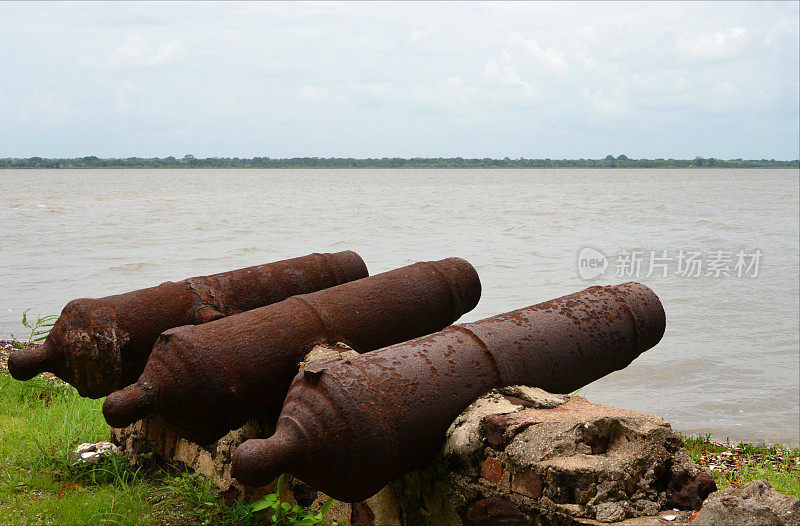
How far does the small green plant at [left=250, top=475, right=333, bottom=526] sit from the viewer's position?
141 inches

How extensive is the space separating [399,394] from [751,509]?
136 centimetres

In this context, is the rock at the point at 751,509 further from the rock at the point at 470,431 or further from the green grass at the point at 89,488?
the green grass at the point at 89,488

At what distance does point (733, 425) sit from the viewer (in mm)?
8367

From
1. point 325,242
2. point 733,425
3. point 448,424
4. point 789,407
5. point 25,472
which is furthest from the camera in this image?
point 325,242

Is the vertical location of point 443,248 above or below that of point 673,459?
below

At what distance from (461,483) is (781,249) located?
23360mm

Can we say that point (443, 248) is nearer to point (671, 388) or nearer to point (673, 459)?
point (671, 388)

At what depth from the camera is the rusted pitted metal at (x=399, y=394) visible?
2.87 m

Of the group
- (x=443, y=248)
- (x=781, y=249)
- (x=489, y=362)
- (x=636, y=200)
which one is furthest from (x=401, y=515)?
(x=636, y=200)

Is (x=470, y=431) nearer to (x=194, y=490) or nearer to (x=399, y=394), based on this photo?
(x=399, y=394)

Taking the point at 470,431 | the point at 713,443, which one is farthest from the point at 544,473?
the point at 713,443

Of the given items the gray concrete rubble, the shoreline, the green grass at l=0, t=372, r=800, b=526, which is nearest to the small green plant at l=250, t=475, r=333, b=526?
the green grass at l=0, t=372, r=800, b=526

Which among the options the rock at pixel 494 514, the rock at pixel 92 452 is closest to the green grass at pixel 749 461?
the rock at pixel 494 514

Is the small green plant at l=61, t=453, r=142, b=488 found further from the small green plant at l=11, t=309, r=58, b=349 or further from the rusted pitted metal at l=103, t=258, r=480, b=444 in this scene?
the small green plant at l=11, t=309, r=58, b=349
